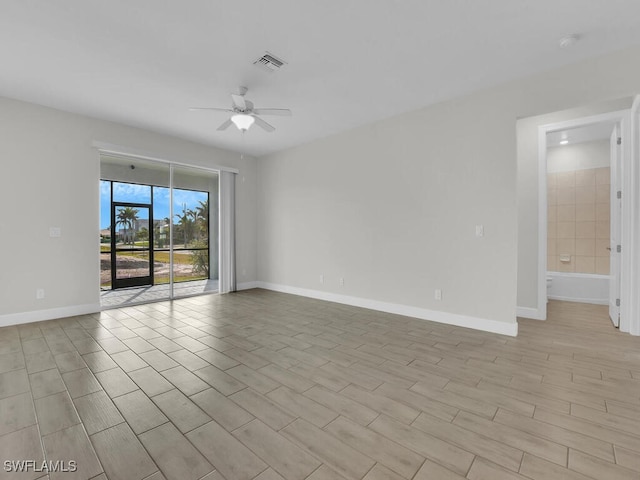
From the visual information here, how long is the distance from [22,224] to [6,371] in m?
2.16

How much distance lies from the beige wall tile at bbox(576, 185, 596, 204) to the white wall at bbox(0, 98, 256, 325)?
766cm

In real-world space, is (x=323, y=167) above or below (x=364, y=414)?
above

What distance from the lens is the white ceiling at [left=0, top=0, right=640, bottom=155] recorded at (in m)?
2.15

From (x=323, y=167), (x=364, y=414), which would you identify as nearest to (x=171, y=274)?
(x=323, y=167)

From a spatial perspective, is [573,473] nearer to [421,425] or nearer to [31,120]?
[421,425]

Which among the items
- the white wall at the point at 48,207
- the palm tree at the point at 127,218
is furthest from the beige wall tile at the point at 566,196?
the palm tree at the point at 127,218

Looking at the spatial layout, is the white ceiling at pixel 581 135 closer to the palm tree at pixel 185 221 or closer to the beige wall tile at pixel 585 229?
the beige wall tile at pixel 585 229

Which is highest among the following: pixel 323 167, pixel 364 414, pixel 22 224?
pixel 323 167

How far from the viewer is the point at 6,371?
2.39 meters

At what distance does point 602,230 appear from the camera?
5.04 m

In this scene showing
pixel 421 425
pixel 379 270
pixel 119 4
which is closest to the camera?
pixel 421 425

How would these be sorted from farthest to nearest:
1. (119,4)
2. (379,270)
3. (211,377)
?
(379,270), (211,377), (119,4)

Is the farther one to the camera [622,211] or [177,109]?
[177,109]

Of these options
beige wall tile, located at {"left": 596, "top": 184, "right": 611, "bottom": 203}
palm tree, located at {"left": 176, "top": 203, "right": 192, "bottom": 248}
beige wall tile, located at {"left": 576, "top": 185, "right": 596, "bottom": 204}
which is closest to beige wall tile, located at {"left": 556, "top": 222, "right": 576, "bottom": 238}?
beige wall tile, located at {"left": 576, "top": 185, "right": 596, "bottom": 204}
